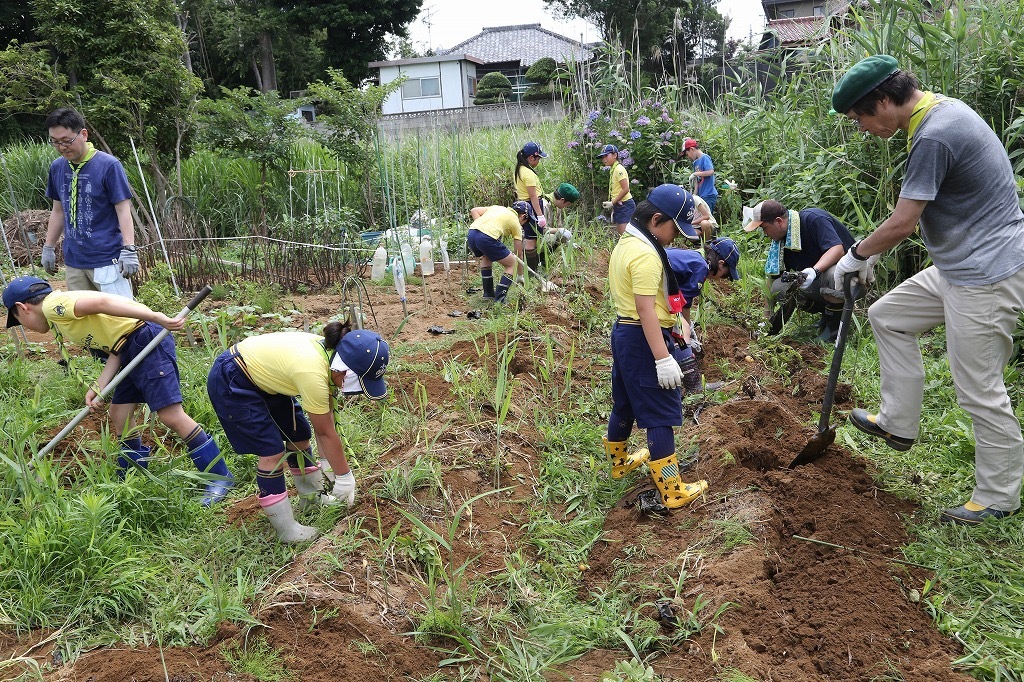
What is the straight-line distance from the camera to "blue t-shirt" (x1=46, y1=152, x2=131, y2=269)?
4.61 m

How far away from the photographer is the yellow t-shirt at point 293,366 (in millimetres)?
3068

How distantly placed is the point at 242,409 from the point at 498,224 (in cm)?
420

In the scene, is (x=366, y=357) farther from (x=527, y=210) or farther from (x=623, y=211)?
(x=623, y=211)

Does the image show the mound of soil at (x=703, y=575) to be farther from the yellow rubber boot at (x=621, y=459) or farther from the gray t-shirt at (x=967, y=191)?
the gray t-shirt at (x=967, y=191)

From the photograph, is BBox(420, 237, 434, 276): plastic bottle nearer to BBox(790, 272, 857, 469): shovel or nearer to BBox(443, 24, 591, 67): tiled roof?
BBox(790, 272, 857, 469): shovel

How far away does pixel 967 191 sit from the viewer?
2924 mm

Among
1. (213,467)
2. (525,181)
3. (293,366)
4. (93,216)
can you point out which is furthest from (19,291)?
(525,181)

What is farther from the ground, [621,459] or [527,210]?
[527,210]

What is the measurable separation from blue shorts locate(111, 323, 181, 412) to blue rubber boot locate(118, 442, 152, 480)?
0.25 meters

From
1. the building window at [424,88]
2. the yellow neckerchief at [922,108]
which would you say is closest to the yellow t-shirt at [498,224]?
the yellow neckerchief at [922,108]

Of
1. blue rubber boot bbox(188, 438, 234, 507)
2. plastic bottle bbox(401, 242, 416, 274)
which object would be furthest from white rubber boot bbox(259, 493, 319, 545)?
plastic bottle bbox(401, 242, 416, 274)

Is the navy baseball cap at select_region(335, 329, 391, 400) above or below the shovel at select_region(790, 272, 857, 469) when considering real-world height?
above

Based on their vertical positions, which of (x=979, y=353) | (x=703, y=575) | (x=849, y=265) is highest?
(x=849, y=265)

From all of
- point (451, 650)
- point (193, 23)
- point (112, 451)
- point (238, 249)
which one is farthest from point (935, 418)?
point (193, 23)
